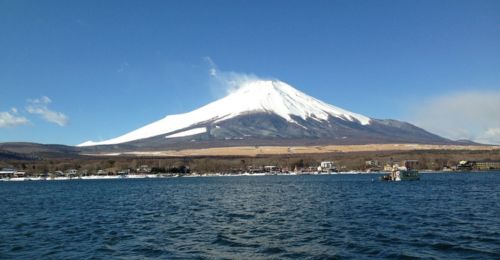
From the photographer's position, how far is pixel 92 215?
4641 centimetres

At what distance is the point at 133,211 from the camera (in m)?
49.1

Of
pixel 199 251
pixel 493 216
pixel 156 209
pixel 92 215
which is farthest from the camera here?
pixel 156 209

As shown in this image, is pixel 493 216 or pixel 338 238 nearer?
pixel 338 238

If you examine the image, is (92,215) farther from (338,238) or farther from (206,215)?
(338,238)

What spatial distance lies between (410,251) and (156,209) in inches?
1186

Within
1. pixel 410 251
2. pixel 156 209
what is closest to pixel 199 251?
pixel 410 251

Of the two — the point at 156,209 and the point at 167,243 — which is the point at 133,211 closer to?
the point at 156,209

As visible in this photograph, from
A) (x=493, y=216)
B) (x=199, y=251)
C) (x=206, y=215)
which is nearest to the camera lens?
(x=199, y=251)

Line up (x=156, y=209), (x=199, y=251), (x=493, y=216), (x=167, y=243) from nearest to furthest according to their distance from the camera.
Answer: (x=199, y=251) → (x=167, y=243) → (x=493, y=216) → (x=156, y=209)

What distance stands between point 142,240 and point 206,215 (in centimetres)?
1333

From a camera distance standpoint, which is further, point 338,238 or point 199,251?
point 338,238

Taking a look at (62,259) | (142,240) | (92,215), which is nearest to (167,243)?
(142,240)

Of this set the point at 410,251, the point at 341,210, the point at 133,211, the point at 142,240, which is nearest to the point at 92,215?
the point at 133,211

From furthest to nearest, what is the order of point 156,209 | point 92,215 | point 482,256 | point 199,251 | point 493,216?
point 156,209
point 92,215
point 493,216
point 199,251
point 482,256
